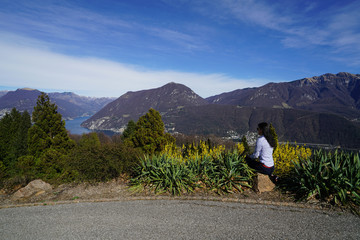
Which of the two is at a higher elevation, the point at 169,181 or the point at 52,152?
the point at 169,181

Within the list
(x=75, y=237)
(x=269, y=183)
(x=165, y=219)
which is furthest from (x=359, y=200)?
(x=75, y=237)

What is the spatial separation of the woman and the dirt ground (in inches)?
31.1

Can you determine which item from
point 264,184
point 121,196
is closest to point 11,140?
point 121,196

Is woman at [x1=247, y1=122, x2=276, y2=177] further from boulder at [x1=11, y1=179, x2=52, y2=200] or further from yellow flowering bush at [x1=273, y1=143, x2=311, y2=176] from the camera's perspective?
boulder at [x1=11, y1=179, x2=52, y2=200]

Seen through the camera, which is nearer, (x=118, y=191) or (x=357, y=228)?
(x=357, y=228)

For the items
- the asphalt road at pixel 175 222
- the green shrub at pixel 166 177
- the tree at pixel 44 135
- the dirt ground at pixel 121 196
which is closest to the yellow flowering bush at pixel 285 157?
the dirt ground at pixel 121 196

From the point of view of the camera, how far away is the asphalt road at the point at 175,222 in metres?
4.12

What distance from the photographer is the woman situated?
6133 millimetres

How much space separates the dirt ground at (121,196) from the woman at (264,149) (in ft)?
2.59

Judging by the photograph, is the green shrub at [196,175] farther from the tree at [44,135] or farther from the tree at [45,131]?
the tree at [45,131]

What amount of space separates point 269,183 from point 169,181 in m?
3.32

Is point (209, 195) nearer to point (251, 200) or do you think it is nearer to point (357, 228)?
point (251, 200)

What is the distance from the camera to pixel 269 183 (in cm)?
645

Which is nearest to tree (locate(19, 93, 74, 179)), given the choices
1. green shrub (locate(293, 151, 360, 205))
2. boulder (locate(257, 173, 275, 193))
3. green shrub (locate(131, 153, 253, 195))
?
green shrub (locate(131, 153, 253, 195))
